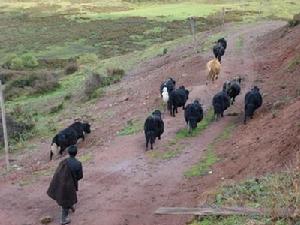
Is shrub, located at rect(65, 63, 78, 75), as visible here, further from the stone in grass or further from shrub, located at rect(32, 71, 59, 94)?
the stone in grass

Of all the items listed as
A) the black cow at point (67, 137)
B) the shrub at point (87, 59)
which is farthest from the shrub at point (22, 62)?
the black cow at point (67, 137)

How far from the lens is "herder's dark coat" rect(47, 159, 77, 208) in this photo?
13.3 metres

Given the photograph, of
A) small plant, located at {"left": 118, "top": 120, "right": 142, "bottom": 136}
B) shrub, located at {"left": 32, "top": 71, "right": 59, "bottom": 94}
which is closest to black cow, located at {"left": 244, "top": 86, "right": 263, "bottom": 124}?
small plant, located at {"left": 118, "top": 120, "right": 142, "bottom": 136}

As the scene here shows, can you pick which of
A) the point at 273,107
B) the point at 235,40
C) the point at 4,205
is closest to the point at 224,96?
the point at 273,107

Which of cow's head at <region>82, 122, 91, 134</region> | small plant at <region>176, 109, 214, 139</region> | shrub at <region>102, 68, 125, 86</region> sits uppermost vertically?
small plant at <region>176, 109, 214, 139</region>

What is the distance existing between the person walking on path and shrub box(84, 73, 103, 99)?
17.5 meters

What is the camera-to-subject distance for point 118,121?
24.2m

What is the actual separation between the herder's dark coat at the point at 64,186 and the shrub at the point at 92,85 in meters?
17.5

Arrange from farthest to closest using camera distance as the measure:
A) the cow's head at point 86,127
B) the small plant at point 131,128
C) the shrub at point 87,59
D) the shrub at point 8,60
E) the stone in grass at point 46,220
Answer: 1. the shrub at point 8,60
2. the shrub at point 87,59
3. the cow's head at point 86,127
4. the small plant at point 131,128
5. the stone in grass at point 46,220

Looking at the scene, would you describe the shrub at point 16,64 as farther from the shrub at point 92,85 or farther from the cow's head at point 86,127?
the cow's head at point 86,127

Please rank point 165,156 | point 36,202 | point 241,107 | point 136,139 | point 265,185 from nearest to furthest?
point 265,185 → point 36,202 → point 165,156 → point 136,139 → point 241,107

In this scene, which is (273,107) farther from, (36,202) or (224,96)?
(36,202)

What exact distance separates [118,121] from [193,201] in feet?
34.8

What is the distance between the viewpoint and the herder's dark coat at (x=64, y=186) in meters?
13.3
